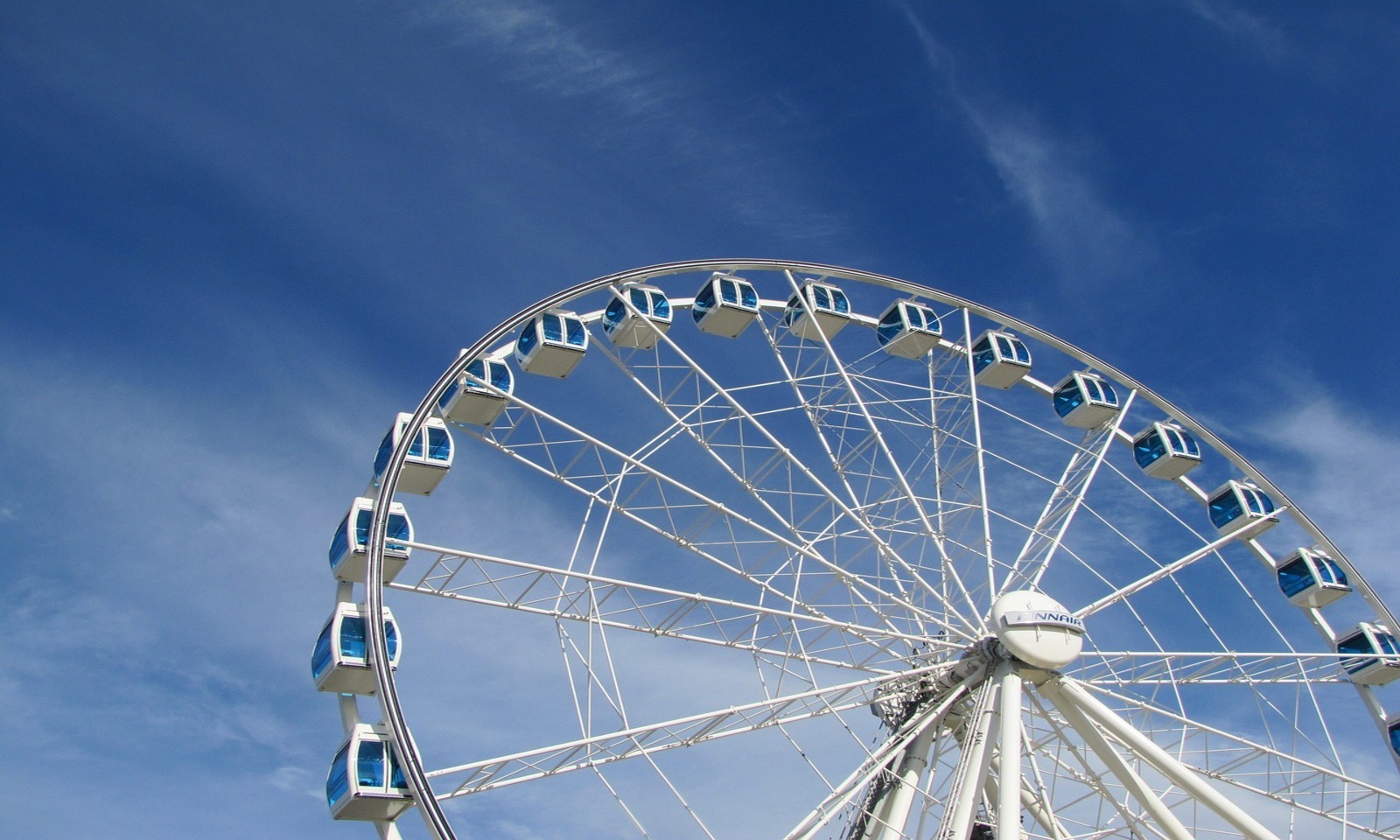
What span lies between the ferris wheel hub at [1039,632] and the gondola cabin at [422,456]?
9682 mm

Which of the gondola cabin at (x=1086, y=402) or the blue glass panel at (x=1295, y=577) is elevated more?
the gondola cabin at (x=1086, y=402)

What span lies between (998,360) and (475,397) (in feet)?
40.0

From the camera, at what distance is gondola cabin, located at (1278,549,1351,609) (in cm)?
2698

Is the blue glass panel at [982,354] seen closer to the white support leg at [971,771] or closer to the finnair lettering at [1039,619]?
the finnair lettering at [1039,619]

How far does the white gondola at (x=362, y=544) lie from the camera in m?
19.0

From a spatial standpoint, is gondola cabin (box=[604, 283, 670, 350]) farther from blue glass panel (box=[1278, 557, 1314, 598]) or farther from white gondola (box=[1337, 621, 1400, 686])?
white gondola (box=[1337, 621, 1400, 686])

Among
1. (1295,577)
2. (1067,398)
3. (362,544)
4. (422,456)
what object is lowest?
(362,544)

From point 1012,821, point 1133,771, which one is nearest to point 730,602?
point 1012,821

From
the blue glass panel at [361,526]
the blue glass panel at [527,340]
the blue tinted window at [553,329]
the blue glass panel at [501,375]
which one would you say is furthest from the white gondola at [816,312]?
the blue glass panel at [361,526]

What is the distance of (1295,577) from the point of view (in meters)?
27.3

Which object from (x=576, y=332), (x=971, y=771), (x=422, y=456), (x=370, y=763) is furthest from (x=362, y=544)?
(x=971, y=771)

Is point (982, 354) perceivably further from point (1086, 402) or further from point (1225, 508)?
point (1225, 508)

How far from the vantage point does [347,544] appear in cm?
1947

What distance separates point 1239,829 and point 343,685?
13640 mm
